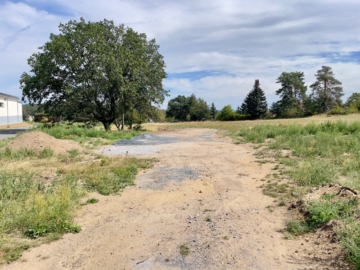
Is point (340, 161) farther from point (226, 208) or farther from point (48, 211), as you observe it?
point (48, 211)

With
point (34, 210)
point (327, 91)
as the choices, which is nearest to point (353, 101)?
point (327, 91)

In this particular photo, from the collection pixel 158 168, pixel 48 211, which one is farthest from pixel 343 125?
pixel 48 211

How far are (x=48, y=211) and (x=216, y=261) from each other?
2.81 m

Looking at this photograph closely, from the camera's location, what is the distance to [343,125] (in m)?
16.5

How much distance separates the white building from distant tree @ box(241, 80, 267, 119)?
46229 mm

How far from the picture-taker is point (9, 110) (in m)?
42.0

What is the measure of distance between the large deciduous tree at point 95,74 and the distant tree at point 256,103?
3979cm

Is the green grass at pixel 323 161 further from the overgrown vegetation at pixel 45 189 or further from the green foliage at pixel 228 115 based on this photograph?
the green foliage at pixel 228 115

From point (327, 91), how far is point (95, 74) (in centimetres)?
5456

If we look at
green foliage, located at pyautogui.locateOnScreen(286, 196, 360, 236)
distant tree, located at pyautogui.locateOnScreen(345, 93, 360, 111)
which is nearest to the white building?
green foliage, located at pyautogui.locateOnScreen(286, 196, 360, 236)

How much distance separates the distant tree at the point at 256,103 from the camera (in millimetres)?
61594

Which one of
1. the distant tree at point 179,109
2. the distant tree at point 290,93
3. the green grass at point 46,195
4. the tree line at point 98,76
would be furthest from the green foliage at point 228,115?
the green grass at point 46,195

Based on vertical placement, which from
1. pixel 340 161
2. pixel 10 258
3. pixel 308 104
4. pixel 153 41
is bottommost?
pixel 10 258

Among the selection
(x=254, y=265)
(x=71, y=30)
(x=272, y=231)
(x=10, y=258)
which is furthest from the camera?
(x=71, y=30)
